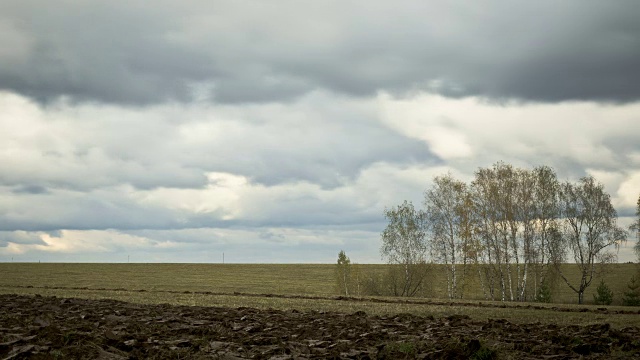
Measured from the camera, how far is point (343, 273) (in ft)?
260

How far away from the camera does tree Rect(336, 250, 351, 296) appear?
78.5 metres

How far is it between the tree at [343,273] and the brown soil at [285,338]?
53.8 m

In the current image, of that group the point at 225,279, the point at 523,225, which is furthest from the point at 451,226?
the point at 225,279

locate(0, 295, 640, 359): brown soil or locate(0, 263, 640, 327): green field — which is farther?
locate(0, 263, 640, 327): green field

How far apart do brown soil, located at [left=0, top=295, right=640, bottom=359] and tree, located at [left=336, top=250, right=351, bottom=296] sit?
53.8m

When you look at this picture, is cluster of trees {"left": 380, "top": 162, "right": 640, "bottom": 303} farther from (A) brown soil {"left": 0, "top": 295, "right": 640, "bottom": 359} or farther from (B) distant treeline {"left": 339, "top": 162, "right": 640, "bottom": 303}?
(A) brown soil {"left": 0, "top": 295, "right": 640, "bottom": 359}

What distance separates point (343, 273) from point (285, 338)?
202 feet

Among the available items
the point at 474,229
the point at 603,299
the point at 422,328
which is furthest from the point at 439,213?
the point at 422,328

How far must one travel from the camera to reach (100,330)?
18.8 metres

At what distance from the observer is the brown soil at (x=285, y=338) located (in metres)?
14.7

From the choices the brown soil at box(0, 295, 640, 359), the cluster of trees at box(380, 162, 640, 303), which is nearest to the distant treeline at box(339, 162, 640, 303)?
the cluster of trees at box(380, 162, 640, 303)

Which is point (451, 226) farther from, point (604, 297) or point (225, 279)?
point (225, 279)

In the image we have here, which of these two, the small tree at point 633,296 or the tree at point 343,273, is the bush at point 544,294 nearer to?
the small tree at point 633,296

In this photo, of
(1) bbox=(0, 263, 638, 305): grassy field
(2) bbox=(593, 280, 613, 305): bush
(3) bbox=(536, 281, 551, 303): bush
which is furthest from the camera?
(1) bbox=(0, 263, 638, 305): grassy field
